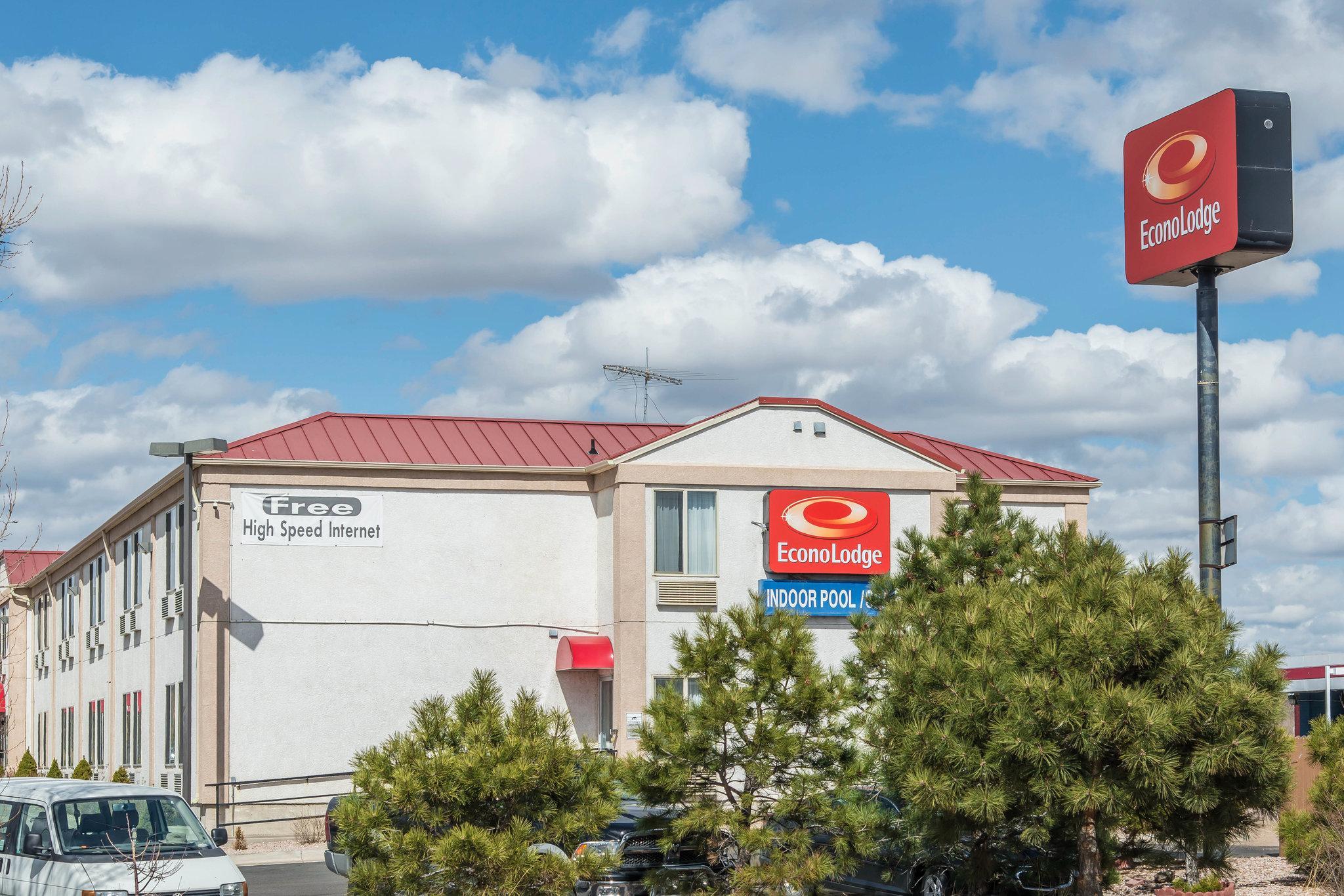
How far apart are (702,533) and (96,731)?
67.4ft

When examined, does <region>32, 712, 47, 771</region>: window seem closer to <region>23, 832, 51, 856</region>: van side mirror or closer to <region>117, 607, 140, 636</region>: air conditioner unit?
<region>117, 607, 140, 636</region>: air conditioner unit

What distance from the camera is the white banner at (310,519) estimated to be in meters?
28.4

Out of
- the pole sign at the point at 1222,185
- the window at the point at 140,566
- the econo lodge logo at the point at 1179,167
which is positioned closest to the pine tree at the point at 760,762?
the pole sign at the point at 1222,185

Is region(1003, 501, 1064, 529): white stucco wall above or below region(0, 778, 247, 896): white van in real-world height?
above

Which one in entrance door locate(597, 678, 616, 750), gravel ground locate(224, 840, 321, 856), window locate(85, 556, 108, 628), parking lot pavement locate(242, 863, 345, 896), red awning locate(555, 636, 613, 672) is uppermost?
window locate(85, 556, 108, 628)

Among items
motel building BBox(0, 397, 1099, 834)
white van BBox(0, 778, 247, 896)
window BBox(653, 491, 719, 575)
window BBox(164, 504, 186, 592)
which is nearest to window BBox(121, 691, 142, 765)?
motel building BBox(0, 397, 1099, 834)

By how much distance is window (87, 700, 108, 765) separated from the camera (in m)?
39.2

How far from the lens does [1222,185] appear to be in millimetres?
18297

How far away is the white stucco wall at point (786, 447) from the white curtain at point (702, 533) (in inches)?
29.5

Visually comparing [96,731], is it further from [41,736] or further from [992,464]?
[992,464]

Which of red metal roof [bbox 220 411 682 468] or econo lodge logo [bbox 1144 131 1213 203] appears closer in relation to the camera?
econo lodge logo [bbox 1144 131 1213 203]

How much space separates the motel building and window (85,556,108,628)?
1063 centimetres

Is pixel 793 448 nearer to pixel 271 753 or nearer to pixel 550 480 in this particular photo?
pixel 550 480

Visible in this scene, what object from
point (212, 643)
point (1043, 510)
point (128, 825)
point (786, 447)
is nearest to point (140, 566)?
point (212, 643)
